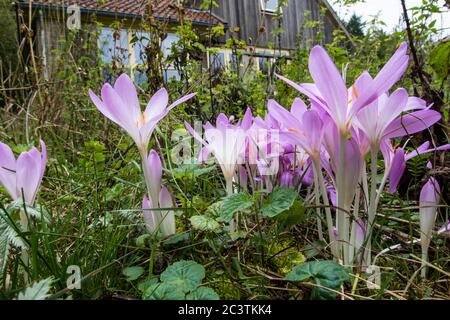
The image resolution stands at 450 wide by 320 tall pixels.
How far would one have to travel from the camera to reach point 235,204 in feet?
2.99

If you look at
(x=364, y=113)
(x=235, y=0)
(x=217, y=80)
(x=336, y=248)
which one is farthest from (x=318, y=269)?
(x=235, y=0)

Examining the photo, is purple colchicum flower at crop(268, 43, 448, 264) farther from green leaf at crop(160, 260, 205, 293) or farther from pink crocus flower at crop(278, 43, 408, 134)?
green leaf at crop(160, 260, 205, 293)

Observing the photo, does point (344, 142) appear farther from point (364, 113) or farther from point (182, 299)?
point (182, 299)

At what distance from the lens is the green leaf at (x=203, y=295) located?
2.36 ft

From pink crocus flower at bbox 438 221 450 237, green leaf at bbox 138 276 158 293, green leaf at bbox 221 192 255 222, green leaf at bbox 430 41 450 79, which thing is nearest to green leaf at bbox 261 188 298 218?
green leaf at bbox 221 192 255 222

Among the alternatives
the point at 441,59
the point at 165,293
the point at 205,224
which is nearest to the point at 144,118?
the point at 205,224

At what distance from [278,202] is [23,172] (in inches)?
20.7

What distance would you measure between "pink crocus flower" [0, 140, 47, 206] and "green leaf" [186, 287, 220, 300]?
0.40 metres

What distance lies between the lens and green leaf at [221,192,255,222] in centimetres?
87

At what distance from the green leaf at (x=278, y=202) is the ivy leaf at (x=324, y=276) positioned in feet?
0.44

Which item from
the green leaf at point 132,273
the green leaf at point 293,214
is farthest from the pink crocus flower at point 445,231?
the green leaf at point 132,273

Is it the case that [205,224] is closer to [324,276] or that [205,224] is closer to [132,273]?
[132,273]

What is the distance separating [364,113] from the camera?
2.64 feet
